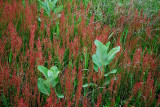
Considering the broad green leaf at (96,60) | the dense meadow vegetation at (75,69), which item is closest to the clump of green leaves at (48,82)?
the dense meadow vegetation at (75,69)

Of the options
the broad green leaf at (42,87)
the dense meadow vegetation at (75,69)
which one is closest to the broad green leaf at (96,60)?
the dense meadow vegetation at (75,69)

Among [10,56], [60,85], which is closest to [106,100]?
[60,85]

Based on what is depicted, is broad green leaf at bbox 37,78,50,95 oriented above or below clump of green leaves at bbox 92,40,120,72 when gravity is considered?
below

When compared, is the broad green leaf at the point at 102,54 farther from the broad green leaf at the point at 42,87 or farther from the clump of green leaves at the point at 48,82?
the broad green leaf at the point at 42,87

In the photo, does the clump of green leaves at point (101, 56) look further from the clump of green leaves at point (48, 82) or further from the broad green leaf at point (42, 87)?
the broad green leaf at point (42, 87)

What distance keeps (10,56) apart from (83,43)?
3.10 feet

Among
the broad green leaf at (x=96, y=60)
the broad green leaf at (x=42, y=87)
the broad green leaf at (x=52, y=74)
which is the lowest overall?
the broad green leaf at (x=42, y=87)

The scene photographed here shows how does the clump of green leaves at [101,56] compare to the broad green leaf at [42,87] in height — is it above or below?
above

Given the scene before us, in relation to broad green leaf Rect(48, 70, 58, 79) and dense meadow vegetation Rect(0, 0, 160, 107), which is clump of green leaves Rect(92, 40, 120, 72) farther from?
broad green leaf Rect(48, 70, 58, 79)

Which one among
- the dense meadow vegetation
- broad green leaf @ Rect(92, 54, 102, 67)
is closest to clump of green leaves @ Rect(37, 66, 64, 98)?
the dense meadow vegetation

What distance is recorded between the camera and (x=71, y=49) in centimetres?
206

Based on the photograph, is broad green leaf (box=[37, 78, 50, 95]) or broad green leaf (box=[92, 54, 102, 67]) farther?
broad green leaf (box=[92, 54, 102, 67])

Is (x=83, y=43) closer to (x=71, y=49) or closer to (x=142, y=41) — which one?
(x=71, y=49)

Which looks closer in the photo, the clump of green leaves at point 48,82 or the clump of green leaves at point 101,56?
the clump of green leaves at point 48,82
